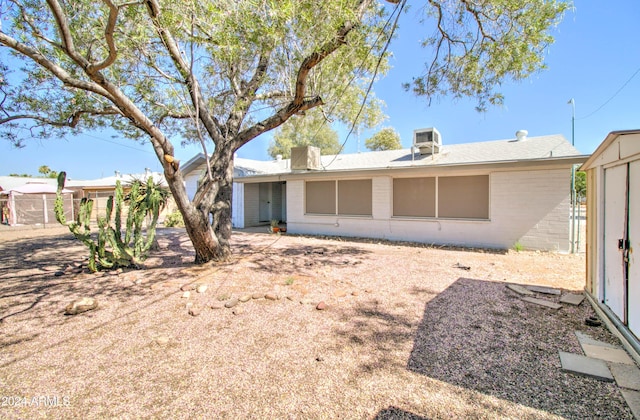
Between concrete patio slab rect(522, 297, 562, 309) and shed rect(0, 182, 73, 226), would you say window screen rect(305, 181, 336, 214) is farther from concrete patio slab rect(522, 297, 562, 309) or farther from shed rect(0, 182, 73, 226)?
shed rect(0, 182, 73, 226)

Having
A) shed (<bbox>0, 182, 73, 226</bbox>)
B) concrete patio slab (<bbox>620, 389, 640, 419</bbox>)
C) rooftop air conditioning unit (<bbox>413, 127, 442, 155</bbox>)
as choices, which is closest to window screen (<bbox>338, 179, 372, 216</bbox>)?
rooftop air conditioning unit (<bbox>413, 127, 442, 155</bbox>)

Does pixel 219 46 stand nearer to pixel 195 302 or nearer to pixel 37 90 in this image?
pixel 195 302

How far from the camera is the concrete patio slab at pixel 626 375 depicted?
239 centimetres

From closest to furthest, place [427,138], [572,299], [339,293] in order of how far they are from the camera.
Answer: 1. [572,299]
2. [339,293]
3. [427,138]

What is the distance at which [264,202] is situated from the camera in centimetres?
1532

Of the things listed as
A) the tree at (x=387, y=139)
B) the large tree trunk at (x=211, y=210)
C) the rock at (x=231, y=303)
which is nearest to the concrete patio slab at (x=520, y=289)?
the rock at (x=231, y=303)

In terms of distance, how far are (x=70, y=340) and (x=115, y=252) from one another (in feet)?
9.57

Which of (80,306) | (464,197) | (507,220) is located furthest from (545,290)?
(80,306)

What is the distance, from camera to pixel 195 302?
14.4 ft

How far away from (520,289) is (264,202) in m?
12.2

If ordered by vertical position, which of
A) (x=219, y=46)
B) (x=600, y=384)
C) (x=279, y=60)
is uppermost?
(x=279, y=60)

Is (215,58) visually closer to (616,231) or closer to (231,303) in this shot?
(231,303)

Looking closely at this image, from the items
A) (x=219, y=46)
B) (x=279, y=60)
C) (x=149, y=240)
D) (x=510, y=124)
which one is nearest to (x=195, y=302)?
(x=149, y=240)


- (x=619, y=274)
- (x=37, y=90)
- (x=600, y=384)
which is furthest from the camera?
(x=37, y=90)
